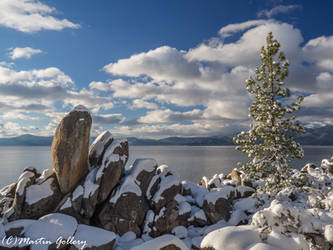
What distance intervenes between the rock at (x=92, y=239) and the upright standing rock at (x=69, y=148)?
18.6 ft

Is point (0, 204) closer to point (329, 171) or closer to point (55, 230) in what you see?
point (55, 230)

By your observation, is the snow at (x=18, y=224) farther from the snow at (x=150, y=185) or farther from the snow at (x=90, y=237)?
the snow at (x=150, y=185)

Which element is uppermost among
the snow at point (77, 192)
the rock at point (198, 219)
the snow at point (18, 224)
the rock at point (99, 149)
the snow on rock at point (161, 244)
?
the rock at point (99, 149)

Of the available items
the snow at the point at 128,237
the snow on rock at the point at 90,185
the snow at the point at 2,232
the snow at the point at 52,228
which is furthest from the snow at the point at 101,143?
the snow at the point at 2,232

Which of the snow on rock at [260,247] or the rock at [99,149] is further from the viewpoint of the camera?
the rock at [99,149]

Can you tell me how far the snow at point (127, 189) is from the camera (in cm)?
2157

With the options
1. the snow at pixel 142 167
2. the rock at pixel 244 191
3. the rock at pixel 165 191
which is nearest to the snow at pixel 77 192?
the snow at pixel 142 167

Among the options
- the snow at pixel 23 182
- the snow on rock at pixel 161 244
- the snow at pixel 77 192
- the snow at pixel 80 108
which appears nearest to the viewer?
the snow on rock at pixel 161 244

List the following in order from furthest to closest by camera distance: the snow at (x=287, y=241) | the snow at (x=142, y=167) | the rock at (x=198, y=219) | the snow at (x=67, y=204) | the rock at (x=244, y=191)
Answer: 1. the rock at (x=244, y=191)
2. the snow at (x=142, y=167)
3. the rock at (x=198, y=219)
4. the snow at (x=67, y=204)
5. the snow at (x=287, y=241)

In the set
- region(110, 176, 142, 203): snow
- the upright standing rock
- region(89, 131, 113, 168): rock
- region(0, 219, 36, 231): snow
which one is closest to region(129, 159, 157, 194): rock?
region(110, 176, 142, 203): snow

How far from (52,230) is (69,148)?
7.80 m

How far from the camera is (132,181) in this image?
74.9ft

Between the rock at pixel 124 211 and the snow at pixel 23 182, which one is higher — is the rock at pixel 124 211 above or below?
below

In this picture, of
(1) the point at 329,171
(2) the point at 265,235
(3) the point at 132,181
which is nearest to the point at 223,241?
(2) the point at 265,235
